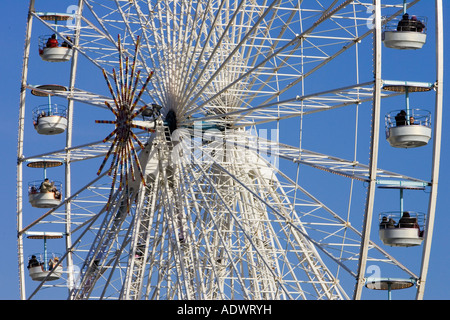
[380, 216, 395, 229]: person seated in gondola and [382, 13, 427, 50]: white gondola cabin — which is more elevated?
[382, 13, 427, 50]: white gondola cabin

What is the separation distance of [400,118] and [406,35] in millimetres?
2050

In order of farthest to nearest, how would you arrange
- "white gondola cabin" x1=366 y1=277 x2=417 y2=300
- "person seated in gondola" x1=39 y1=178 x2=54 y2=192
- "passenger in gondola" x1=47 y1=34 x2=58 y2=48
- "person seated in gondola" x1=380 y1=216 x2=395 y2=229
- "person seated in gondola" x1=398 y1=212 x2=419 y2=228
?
"passenger in gondola" x1=47 y1=34 x2=58 y2=48 → "person seated in gondola" x1=39 y1=178 x2=54 y2=192 → "person seated in gondola" x1=380 y1=216 x2=395 y2=229 → "person seated in gondola" x1=398 y1=212 x2=419 y2=228 → "white gondola cabin" x1=366 y1=277 x2=417 y2=300

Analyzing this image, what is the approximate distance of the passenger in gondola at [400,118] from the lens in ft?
113

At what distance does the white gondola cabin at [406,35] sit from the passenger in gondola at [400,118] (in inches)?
63.9

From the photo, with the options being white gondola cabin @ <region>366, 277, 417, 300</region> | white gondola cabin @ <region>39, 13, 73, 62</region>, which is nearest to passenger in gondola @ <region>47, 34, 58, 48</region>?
white gondola cabin @ <region>39, 13, 73, 62</region>

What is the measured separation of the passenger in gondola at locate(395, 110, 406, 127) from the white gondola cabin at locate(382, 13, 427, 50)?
1.62m

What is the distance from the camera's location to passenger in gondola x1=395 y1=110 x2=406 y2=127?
3450 cm

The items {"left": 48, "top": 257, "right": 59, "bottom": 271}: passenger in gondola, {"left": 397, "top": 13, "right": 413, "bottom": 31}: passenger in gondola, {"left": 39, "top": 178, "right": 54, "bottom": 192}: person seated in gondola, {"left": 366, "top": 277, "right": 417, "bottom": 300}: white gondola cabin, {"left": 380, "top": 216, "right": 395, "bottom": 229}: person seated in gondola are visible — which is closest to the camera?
{"left": 366, "top": 277, "right": 417, "bottom": 300}: white gondola cabin

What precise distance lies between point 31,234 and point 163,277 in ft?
26.0

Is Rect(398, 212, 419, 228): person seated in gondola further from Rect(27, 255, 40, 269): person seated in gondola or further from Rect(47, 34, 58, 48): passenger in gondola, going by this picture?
Rect(47, 34, 58, 48): passenger in gondola

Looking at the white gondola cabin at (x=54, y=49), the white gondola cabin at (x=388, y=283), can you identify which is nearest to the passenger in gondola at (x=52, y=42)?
the white gondola cabin at (x=54, y=49)

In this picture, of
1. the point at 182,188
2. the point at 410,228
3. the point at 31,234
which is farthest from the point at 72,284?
the point at 410,228

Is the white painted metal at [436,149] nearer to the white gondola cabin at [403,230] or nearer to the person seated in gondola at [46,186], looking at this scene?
the white gondola cabin at [403,230]

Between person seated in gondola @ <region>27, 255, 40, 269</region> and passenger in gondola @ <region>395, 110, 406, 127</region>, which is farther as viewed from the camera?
person seated in gondola @ <region>27, 255, 40, 269</region>
